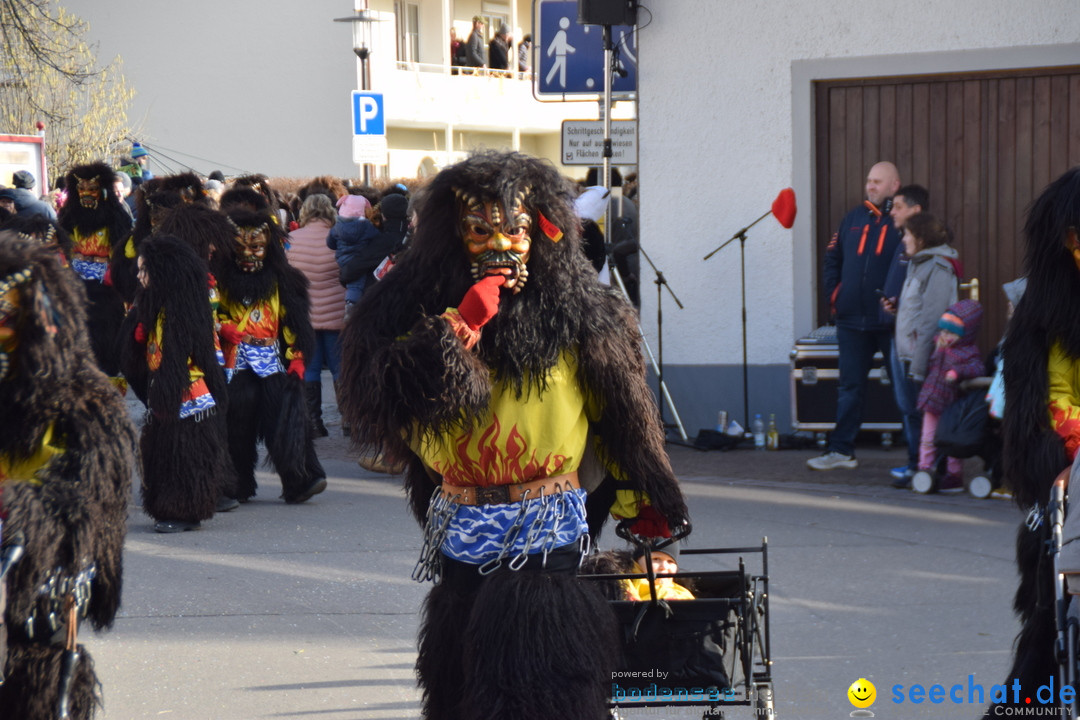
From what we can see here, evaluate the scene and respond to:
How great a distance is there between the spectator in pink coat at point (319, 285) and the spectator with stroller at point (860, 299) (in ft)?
14.4

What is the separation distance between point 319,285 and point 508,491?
8473mm

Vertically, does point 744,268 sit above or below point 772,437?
above

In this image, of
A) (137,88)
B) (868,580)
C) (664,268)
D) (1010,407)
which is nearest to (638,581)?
(1010,407)

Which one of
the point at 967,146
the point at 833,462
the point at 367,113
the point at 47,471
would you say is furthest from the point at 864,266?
the point at 367,113

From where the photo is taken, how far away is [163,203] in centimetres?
902

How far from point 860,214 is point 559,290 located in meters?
6.18

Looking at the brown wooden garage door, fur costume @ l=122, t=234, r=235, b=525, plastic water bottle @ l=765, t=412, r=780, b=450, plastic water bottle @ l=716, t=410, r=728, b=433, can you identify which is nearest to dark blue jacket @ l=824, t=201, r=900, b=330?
the brown wooden garage door

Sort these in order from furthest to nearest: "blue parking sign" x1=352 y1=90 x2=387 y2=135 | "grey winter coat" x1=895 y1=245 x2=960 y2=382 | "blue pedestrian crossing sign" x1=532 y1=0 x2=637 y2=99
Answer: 1. "blue parking sign" x1=352 y1=90 x2=387 y2=135
2. "blue pedestrian crossing sign" x1=532 y1=0 x2=637 y2=99
3. "grey winter coat" x1=895 y1=245 x2=960 y2=382

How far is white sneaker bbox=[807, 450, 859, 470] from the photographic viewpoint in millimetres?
9438

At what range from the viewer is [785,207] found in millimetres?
9961

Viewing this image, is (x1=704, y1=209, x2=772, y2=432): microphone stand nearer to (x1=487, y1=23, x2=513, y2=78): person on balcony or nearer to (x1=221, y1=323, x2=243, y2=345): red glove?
(x1=221, y1=323, x2=243, y2=345): red glove

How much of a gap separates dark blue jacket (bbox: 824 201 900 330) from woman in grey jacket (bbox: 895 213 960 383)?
0.58 metres

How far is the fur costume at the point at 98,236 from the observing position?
1159 cm

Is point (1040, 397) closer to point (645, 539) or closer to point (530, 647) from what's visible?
point (645, 539)
